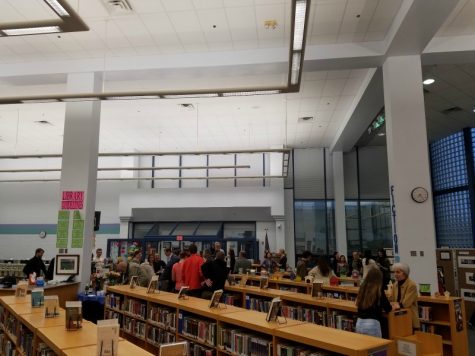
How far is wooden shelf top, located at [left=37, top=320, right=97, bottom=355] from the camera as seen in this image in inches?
120

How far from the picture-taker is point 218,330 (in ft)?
14.1

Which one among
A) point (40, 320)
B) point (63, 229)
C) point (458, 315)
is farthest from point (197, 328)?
point (63, 229)

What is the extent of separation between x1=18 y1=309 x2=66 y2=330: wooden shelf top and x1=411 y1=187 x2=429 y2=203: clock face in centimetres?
557

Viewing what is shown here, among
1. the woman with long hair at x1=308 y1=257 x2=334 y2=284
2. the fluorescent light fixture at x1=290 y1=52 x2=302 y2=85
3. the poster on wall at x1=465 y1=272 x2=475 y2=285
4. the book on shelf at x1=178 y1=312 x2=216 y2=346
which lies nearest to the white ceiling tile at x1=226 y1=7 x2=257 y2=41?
the fluorescent light fixture at x1=290 y1=52 x2=302 y2=85

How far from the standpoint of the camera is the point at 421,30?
6262mm

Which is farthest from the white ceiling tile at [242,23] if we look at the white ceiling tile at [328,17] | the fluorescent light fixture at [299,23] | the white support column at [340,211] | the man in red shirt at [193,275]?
the white support column at [340,211]

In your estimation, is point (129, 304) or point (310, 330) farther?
point (129, 304)

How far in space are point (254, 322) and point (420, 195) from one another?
169 inches

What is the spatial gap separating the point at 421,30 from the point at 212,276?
5.22 metres

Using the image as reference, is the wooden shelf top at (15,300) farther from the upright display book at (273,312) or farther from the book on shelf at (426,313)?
the book on shelf at (426,313)

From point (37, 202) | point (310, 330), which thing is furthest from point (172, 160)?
point (310, 330)

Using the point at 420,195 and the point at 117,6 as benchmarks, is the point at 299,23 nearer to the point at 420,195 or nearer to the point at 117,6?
the point at 117,6

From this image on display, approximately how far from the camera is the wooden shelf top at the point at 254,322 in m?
3.57

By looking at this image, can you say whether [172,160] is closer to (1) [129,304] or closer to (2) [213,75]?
(2) [213,75]
